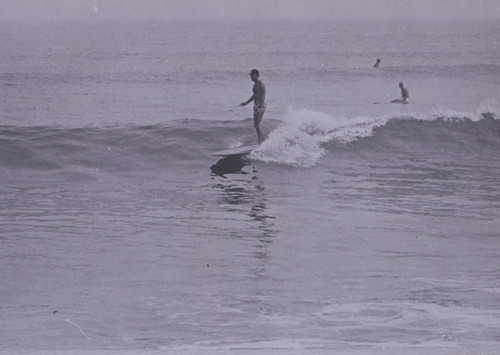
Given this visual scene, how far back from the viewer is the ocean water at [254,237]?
19.1 ft

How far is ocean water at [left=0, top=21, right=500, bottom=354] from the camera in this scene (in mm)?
5809

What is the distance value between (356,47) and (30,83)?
59779 millimetres

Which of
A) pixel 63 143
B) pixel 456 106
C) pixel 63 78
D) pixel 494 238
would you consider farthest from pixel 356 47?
pixel 494 238

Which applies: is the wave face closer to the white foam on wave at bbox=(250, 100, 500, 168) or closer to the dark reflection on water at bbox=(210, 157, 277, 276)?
the white foam on wave at bbox=(250, 100, 500, 168)

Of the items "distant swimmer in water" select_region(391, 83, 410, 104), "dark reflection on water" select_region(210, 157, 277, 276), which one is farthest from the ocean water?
"distant swimmer in water" select_region(391, 83, 410, 104)

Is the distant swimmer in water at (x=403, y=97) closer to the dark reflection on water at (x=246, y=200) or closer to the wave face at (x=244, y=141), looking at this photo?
the wave face at (x=244, y=141)

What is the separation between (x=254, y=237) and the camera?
9.98 metres

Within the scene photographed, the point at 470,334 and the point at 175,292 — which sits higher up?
the point at 470,334

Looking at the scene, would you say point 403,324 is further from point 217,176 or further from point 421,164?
point 421,164

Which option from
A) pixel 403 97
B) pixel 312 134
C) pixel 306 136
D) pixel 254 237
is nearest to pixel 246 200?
pixel 254 237

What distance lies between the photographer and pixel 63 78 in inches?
2062

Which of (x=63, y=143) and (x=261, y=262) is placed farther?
(x=63, y=143)

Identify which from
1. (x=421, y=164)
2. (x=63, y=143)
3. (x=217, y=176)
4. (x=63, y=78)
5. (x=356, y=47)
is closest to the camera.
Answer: (x=217, y=176)

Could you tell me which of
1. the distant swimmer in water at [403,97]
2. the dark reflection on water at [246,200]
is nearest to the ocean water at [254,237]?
the dark reflection on water at [246,200]
